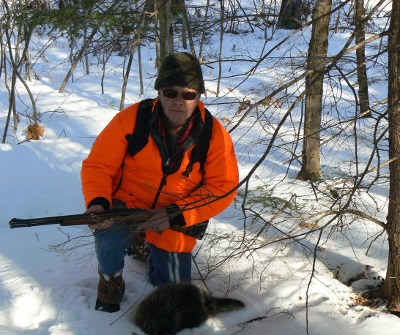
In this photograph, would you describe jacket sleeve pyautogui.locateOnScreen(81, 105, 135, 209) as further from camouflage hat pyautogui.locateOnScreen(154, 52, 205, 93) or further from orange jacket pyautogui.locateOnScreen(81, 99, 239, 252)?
camouflage hat pyautogui.locateOnScreen(154, 52, 205, 93)

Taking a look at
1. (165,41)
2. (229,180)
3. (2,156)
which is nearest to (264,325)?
(229,180)

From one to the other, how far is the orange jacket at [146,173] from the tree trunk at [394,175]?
0.90m

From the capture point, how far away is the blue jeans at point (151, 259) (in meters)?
2.62

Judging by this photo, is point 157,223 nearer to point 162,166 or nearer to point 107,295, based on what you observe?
point 162,166

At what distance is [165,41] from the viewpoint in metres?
3.84

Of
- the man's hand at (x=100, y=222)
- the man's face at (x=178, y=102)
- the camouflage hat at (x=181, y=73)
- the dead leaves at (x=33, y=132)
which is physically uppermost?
the camouflage hat at (x=181, y=73)

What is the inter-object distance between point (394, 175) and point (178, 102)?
1308 millimetres

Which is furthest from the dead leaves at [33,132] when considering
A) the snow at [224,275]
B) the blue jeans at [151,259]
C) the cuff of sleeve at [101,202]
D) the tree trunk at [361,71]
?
the tree trunk at [361,71]

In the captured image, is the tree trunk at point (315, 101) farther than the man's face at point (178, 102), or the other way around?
the tree trunk at point (315, 101)

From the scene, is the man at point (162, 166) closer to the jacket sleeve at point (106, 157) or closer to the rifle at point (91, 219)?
the jacket sleeve at point (106, 157)

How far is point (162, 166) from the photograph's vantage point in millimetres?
2684

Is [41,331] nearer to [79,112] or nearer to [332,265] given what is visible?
[332,265]

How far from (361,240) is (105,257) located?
2.08 metres

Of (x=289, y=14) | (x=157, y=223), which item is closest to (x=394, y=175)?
(x=157, y=223)
